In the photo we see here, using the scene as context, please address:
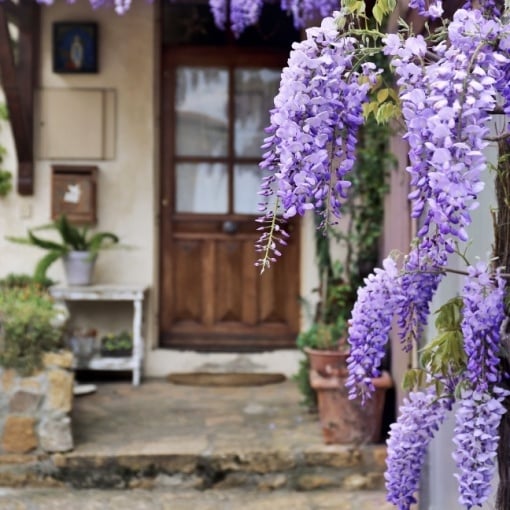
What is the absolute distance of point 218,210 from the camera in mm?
5816

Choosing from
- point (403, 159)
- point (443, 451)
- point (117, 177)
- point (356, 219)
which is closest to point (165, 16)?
point (117, 177)

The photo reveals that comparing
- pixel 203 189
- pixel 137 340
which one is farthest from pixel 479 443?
pixel 203 189

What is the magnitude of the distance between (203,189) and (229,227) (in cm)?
32

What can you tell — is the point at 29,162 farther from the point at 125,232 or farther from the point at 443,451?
the point at 443,451

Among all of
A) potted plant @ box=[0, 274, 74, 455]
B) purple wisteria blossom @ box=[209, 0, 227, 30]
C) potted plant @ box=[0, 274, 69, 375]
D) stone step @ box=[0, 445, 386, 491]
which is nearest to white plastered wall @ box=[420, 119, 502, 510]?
stone step @ box=[0, 445, 386, 491]

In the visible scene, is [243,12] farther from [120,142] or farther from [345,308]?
[345,308]

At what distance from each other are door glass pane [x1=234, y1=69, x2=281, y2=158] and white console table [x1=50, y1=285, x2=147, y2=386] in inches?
47.8

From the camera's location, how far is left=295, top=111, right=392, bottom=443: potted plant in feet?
13.0

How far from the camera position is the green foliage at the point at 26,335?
390cm

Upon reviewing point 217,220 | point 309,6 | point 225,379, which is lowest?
point 225,379

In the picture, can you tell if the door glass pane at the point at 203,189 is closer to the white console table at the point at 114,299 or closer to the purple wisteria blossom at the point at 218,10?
the white console table at the point at 114,299

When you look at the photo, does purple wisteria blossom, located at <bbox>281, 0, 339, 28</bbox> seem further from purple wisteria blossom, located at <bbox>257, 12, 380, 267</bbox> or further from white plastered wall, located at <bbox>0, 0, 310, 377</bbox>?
purple wisteria blossom, located at <bbox>257, 12, 380, 267</bbox>

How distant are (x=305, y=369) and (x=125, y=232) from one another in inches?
70.5

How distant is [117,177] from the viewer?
5738mm
